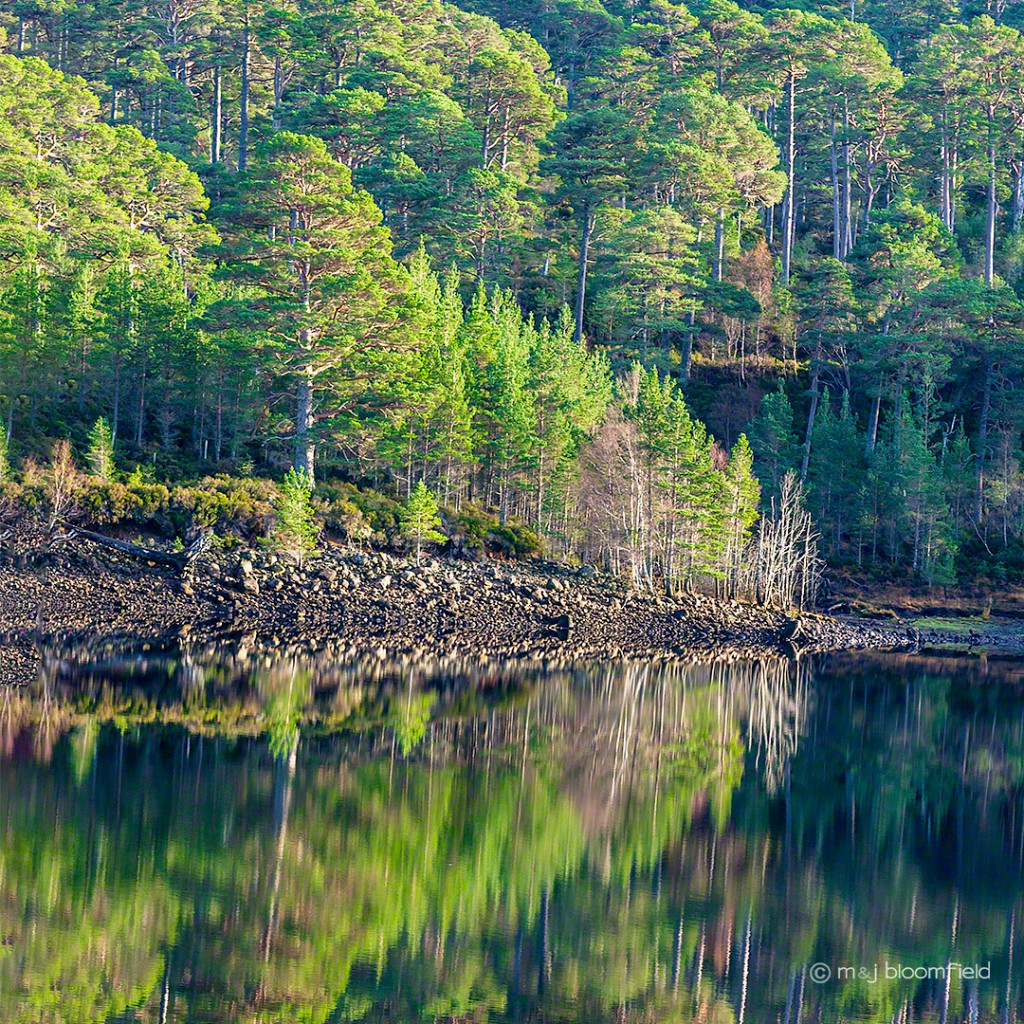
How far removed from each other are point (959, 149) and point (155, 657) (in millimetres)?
71738

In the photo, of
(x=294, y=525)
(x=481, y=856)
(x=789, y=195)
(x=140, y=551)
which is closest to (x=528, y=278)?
(x=789, y=195)

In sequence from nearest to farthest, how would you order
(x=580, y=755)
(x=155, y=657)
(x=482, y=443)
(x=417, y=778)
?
(x=417, y=778) < (x=580, y=755) < (x=155, y=657) < (x=482, y=443)

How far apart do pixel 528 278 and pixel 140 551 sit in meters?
41.8

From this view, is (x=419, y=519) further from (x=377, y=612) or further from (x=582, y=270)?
(x=582, y=270)

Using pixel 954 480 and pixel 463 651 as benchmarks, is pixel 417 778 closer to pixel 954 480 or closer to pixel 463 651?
pixel 463 651

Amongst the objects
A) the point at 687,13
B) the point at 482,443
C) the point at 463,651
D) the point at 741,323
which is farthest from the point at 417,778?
the point at 687,13

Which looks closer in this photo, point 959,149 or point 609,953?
point 609,953

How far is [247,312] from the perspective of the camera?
173ft

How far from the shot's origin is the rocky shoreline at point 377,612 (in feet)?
135

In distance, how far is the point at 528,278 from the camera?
81625mm

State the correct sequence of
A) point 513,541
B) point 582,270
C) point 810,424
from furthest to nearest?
point 582,270 < point 810,424 < point 513,541

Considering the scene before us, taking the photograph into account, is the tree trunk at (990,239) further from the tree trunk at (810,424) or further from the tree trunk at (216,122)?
the tree trunk at (216,122)

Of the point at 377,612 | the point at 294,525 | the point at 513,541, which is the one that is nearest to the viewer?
the point at 377,612

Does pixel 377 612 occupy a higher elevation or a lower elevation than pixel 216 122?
lower
